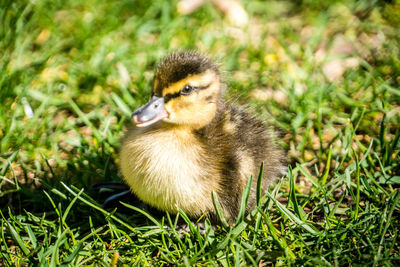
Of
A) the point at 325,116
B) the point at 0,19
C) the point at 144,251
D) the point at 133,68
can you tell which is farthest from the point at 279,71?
the point at 0,19

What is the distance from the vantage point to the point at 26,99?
2889mm

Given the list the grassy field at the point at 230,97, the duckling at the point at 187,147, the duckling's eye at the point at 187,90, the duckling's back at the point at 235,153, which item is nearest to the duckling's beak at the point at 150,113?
the duckling at the point at 187,147

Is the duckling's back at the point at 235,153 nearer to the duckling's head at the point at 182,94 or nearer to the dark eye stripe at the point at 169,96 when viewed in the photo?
the duckling's head at the point at 182,94

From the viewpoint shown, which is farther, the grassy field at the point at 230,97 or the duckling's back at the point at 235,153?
the duckling's back at the point at 235,153

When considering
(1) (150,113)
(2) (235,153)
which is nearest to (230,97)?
(2) (235,153)

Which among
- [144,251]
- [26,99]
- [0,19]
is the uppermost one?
[0,19]

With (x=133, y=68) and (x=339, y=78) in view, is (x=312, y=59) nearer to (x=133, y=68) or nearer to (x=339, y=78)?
(x=339, y=78)

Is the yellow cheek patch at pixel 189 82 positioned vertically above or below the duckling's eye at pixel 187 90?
above

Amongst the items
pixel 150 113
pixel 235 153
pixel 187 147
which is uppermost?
pixel 150 113

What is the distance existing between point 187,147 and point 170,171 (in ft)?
0.49

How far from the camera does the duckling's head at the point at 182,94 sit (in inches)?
79.4

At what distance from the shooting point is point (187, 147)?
2092 mm

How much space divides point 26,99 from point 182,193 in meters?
1.48

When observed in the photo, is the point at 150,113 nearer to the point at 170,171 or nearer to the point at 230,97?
the point at 170,171
